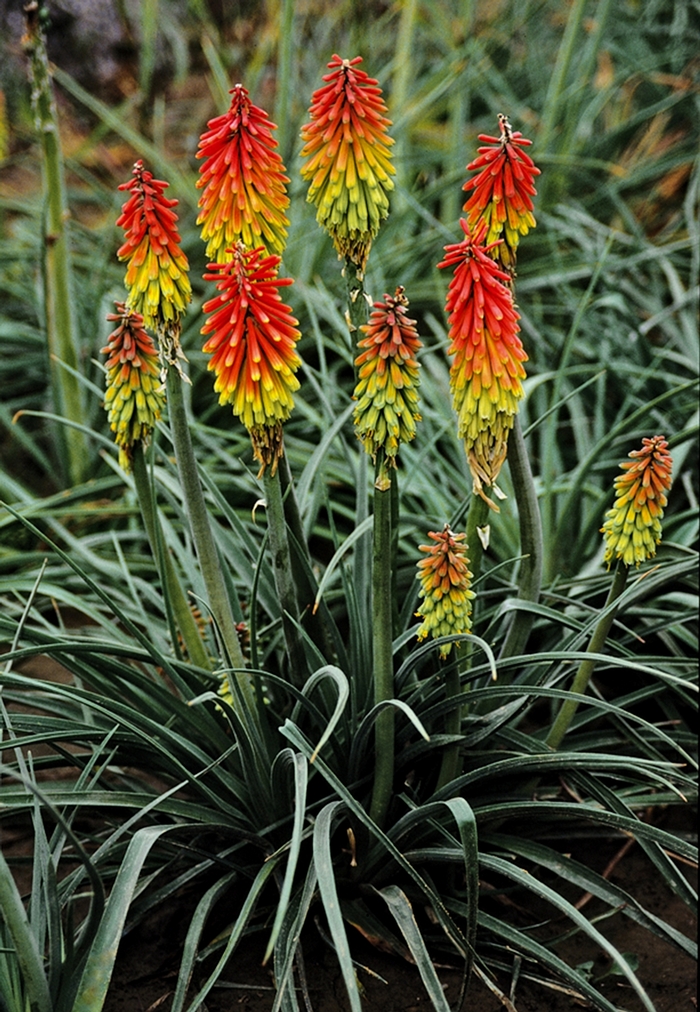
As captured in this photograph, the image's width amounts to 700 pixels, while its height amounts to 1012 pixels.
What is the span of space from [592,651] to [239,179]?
1031 millimetres

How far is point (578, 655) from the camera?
1630 mm

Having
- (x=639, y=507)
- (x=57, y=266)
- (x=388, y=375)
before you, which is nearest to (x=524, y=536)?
(x=639, y=507)

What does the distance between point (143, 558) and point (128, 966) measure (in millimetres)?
1093

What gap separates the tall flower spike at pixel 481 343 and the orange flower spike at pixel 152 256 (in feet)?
1.35

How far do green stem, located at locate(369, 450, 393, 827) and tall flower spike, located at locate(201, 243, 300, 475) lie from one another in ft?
0.62

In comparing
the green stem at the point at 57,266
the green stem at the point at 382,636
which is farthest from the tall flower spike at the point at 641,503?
the green stem at the point at 57,266

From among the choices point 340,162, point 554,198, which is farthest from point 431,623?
point 554,198

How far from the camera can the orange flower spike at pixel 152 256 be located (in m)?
1.49

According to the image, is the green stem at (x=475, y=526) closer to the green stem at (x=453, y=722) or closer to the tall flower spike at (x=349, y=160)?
the green stem at (x=453, y=722)

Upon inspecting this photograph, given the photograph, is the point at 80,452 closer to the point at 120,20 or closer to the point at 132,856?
the point at 132,856

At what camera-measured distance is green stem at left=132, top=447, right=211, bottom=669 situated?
180cm

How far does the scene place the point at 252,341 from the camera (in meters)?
1.46

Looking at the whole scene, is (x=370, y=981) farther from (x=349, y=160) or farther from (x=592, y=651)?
(x=349, y=160)

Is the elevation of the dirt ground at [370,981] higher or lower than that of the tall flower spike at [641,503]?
lower
